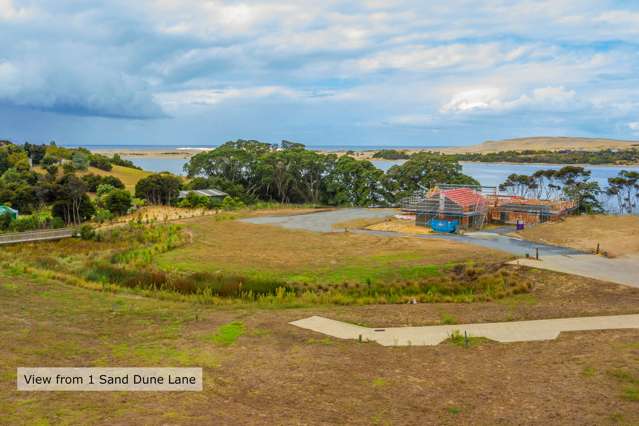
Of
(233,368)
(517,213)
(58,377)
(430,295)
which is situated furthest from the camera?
(517,213)

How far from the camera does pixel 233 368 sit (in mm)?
8125

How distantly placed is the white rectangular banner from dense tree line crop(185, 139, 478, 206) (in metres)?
39.4

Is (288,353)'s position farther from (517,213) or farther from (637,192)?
(637,192)

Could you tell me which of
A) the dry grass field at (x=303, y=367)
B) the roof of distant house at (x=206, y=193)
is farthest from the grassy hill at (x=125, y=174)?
the dry grass field at (x=303, y=367)

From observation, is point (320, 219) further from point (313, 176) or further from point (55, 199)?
point (313, 176)

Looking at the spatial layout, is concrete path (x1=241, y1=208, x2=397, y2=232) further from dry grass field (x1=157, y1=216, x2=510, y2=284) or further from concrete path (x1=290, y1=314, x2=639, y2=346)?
concrete path (x1=290, y1=314, x2=639, y2=346)

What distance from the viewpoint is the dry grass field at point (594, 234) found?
22156mm

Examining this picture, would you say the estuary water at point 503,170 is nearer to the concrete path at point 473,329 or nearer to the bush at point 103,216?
the bush at point 103,216

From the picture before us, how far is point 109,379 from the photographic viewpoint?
738 cm


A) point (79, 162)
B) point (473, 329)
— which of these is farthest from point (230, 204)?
point (473, 329)

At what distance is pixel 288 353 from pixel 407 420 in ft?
10.3

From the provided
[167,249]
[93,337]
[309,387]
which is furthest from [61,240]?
[309,387]

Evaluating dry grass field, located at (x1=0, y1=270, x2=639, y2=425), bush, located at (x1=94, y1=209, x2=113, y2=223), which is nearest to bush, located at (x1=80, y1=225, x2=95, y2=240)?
bush, located at (x1=94, y1=209, x2=113, y2=223)

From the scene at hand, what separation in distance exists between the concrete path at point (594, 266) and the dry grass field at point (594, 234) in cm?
124
